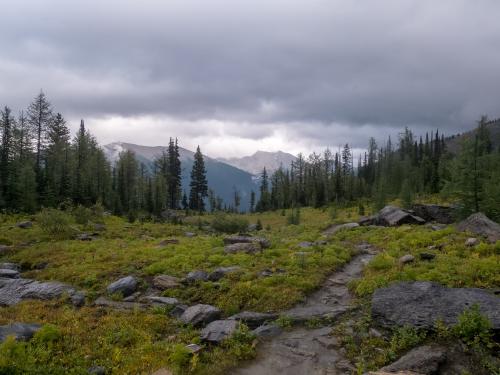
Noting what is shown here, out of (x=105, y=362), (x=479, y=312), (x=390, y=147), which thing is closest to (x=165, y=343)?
(x=105, y=362)

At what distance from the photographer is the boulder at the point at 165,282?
16.0m

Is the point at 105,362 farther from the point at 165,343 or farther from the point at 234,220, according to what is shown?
the point at 234,220

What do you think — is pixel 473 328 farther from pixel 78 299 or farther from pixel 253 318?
pixel 78 299

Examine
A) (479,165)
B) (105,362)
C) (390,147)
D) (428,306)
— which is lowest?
(105,362)

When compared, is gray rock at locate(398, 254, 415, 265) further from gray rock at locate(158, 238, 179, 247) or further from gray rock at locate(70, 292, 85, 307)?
gray rock at locate(158, 238, 179, 247)

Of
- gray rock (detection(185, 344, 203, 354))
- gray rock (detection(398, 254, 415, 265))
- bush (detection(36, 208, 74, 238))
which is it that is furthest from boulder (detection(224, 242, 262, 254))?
bush (detection(36, 208, 74, 238))

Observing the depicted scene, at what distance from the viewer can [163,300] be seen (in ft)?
47.1

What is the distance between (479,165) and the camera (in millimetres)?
29297

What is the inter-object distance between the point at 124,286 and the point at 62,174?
5019cm

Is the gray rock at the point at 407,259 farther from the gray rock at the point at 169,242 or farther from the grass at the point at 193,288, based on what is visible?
the gray rock at the point at 169,242

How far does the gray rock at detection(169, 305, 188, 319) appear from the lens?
1324 centimetres

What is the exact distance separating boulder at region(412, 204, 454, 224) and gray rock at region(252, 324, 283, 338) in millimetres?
24281

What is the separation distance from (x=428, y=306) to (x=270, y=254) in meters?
9.78

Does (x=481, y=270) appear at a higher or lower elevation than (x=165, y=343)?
higher
